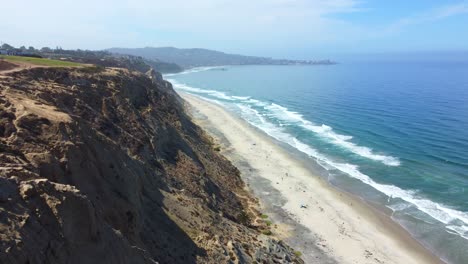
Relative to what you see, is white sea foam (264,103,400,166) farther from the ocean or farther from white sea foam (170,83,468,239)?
the ocean

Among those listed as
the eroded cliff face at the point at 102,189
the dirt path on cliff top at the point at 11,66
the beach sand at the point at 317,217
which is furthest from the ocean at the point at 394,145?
the dirt path on cliff top at the point at 11,66

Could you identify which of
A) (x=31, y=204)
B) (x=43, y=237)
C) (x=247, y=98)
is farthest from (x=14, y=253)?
(x=247, y=98)

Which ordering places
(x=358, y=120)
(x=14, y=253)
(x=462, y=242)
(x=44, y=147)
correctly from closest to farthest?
(x=14, y=253), (x=44, y=147), (x=462, y=242), (x=358, y=120)

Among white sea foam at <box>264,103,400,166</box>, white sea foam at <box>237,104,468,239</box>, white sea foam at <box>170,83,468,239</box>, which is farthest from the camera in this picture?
white sea foam at <box>264,103,400,166</box>

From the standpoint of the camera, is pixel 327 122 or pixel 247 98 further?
pixel 247 98

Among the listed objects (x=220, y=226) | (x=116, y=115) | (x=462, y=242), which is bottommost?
(x=462, y=242)

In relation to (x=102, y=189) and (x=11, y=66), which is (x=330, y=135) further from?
(x=102, y=189)

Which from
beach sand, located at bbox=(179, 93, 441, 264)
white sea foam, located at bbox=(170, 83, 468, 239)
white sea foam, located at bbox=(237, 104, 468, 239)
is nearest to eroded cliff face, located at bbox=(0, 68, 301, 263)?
beach sand, located at bbox=(179, 93, 441, 264)

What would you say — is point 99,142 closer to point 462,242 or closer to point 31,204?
point 31,204
